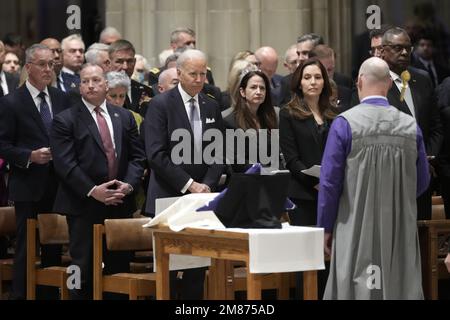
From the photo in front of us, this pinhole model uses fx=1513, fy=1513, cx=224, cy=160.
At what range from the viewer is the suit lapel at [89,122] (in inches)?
440

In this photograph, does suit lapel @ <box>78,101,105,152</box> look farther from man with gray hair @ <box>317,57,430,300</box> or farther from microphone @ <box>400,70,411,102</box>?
microphone @ <box>400,70,411,102</box>

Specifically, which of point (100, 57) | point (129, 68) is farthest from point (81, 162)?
point (100, 57)

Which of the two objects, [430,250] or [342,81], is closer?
[430,250]

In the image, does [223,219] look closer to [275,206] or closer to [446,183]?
[275,206]

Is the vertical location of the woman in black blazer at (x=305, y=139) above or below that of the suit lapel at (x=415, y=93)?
below

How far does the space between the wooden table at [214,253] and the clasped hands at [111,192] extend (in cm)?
102

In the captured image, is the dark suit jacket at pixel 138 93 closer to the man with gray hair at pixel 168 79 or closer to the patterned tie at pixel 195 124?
the man with gray hair at pixel 168 79

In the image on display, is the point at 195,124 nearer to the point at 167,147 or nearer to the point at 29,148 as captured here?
the point at 167,147

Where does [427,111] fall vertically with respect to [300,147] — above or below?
above

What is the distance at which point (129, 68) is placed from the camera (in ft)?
43.4

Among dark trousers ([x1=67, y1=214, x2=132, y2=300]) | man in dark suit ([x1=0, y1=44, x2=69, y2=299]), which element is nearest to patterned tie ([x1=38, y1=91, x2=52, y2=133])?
man in dark suit ([x1=0, y1=44, x2=69, y2=299])

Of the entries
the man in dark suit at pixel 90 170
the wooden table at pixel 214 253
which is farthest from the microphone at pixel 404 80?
the wooden table at pixel 214 253

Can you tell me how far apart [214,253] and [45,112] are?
2791 mm
